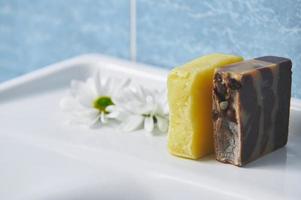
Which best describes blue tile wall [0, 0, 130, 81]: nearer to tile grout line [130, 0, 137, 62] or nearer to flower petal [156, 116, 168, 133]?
tile grout line [130, 0, 137, 62]

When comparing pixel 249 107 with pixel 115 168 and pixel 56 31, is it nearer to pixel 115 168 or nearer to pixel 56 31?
pixel 115 168

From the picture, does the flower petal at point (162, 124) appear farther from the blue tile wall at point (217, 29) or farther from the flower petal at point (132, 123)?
the blue tile wall at point (217, 29)

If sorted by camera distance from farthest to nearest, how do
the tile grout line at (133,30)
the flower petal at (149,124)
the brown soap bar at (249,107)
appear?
the tile grout line at (133,30) → the flower petal at (149,124) → the brown soap bar at (249,107)

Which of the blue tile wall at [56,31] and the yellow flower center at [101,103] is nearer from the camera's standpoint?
the yellow flower center at [101,103]

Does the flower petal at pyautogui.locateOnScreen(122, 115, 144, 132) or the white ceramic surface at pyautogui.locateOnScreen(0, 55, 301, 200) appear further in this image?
the flower petal at pyautogui.locateOnScreen(122, 115, 144, 132)

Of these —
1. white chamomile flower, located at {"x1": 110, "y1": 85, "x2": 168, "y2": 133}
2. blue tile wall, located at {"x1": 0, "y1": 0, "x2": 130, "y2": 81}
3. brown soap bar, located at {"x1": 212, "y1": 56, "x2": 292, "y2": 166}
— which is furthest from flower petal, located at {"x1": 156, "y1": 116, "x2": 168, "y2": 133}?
blue tile wall, located at {"x1": 0, "y1": 0, "x2": 130, "y2": 81}

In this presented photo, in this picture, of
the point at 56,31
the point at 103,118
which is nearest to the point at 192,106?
the point at 103,118

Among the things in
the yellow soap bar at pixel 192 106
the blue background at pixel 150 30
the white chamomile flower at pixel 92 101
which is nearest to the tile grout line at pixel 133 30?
the blue background at pixel 150 30
